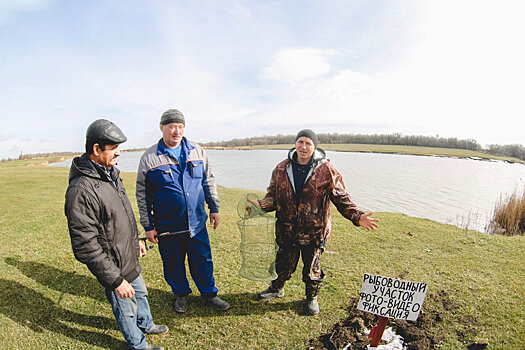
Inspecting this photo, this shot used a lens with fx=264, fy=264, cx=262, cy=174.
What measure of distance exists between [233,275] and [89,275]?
8.93 feet

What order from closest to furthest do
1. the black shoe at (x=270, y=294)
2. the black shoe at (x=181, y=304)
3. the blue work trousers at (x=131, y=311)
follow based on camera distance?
the blue work trousers at (x=131, y=311), the black shoe at (x=181, y=304), the black shoe at (x=270, y=294)

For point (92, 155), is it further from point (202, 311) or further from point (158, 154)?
point (202, 311)

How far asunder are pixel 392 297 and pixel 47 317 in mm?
4670

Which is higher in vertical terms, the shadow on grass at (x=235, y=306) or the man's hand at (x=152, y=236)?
the man's hand at (x=152, y=236)

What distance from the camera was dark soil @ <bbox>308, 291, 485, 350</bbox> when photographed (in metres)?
3.31

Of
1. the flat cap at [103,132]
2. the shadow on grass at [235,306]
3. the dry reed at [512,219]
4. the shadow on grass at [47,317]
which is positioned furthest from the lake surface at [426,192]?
the flat cap at [103,132]

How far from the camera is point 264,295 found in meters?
4.30

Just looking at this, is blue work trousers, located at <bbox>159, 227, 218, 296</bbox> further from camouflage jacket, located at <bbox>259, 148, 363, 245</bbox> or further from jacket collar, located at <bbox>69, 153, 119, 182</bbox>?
jacket collar, located at <bbox>69, 153, 119, 182</bbox>

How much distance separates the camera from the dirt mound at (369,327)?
10.9 feet

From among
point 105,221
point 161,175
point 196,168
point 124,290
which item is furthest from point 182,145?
point 124,290

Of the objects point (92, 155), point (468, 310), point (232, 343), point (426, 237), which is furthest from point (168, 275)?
point (426, 237)

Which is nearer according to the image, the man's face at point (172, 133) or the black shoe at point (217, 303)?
the man's face at point (172, 133)

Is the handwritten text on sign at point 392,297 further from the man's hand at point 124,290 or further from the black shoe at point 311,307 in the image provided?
the man's hand at point 124,290

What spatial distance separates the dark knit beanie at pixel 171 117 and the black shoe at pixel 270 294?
9.85ft
